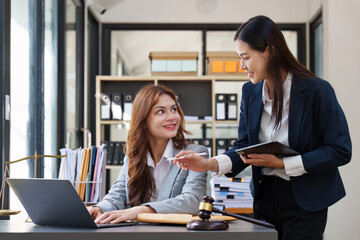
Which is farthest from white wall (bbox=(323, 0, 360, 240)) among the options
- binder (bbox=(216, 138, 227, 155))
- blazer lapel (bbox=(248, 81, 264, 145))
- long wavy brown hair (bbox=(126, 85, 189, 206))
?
blazer lapel (bbox=(248, 81, 264, 145))

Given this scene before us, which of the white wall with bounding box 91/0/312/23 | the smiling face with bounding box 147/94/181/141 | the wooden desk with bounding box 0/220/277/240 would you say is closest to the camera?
the wooden desk with bounding box 0/220/277/240

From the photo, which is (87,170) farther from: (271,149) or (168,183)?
(271,149)

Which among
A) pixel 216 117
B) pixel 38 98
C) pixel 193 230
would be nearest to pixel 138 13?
pixel 216 117

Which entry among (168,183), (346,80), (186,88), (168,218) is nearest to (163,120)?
(168,183)

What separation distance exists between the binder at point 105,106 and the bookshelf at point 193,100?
35 mm

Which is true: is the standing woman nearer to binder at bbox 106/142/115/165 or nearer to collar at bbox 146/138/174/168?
collar at bbox 146/138/174/168

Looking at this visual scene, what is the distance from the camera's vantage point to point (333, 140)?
1.72 m

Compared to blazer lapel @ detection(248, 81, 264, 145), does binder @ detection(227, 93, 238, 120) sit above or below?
above

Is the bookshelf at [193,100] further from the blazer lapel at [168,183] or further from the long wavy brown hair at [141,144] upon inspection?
the blazer lapel at [168,183]

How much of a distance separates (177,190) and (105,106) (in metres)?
3.61

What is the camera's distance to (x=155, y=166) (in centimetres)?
231

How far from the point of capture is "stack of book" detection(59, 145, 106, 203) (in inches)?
122

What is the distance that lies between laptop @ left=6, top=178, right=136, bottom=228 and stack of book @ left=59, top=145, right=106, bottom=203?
147 centimetres

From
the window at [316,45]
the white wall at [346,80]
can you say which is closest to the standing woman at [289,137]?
the white wall at [346,80]
